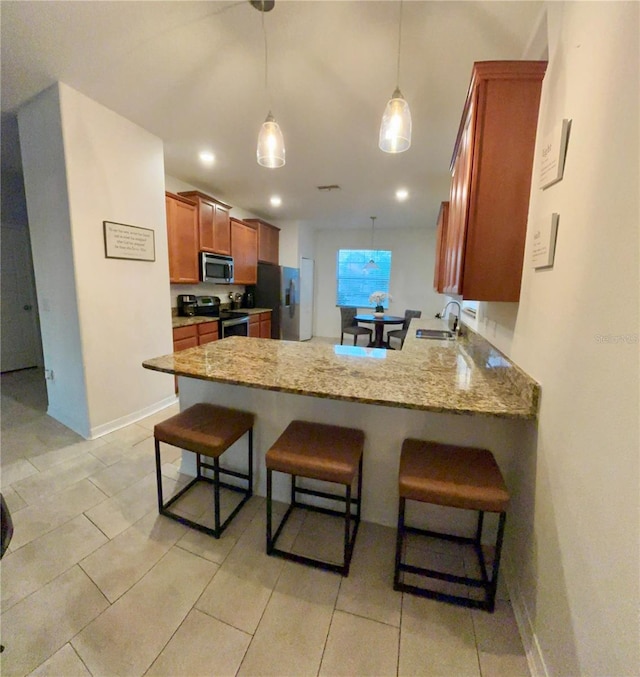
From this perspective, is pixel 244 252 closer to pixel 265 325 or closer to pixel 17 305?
pixel 265 325

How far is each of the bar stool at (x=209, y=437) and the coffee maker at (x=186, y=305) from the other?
244cm

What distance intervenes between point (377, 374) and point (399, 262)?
5721mm

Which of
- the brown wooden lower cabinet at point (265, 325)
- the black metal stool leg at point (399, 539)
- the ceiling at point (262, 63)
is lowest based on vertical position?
the black metal stool leg at point (399, 539)

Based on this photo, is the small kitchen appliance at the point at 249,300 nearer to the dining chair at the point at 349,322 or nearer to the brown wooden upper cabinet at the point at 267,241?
the brown wooden upper cabinet at the point at 267,241

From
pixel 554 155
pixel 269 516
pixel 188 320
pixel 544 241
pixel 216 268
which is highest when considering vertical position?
pixel 554 155

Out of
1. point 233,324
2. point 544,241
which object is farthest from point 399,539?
point 233,324

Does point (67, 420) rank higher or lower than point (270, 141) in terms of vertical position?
lower

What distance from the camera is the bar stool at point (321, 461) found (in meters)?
1.23

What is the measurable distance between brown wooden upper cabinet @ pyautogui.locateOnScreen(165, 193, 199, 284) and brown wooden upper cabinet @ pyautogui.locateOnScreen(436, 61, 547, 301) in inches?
123

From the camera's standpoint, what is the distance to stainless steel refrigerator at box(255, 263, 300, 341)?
5.37 m

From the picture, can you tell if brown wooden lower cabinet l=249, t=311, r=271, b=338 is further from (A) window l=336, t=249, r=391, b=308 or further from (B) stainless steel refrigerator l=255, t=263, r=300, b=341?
(A) window l=336, t=249, r=391, b=308

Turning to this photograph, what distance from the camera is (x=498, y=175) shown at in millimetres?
1259

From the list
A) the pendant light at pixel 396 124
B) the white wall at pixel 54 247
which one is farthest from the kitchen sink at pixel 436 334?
the white wall at pixel 54 247

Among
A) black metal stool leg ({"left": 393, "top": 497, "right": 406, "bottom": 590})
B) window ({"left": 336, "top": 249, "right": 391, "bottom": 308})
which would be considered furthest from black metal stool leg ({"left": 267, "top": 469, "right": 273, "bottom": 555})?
window ({"left": 336, "top": 249, "right": 391, "bottom": 308})
